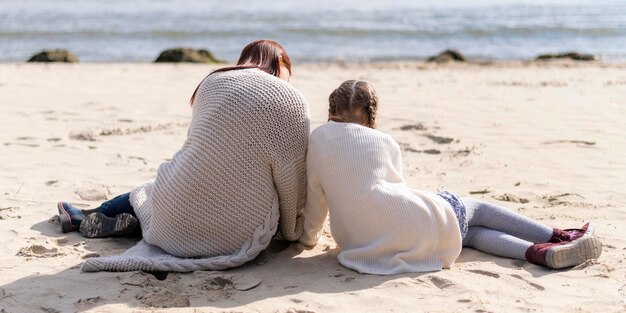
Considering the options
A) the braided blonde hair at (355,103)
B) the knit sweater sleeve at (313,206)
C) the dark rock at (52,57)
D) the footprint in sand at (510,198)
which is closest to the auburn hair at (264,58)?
the braided blonde hair at (355,103)

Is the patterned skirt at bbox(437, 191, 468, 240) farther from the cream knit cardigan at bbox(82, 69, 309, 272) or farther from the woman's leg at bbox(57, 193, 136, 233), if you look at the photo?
the woman's leg at bbox(57, 193, 136, 233)

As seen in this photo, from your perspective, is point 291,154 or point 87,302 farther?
point 291,154

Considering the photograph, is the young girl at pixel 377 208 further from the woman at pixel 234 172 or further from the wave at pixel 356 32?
the wave at pixel 356 32

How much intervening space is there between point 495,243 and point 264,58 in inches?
61.5

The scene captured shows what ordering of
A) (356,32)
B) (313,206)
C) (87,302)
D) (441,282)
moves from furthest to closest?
(356,32), (313,206), (441,282), (87,302)

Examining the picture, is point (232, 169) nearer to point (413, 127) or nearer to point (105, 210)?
point (105, 210)

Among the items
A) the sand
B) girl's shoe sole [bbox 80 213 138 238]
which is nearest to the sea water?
the sand

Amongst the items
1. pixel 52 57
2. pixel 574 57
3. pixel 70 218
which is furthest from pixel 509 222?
pixel 574 57

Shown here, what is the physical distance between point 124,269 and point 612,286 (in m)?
2.34

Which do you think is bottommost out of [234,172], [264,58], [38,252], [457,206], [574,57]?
[38,252]

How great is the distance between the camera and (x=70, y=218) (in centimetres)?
459

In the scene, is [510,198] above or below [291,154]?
below

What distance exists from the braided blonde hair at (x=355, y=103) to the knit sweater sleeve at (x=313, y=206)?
242 mm

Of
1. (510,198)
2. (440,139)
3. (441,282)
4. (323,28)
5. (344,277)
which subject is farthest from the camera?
(323,28)
